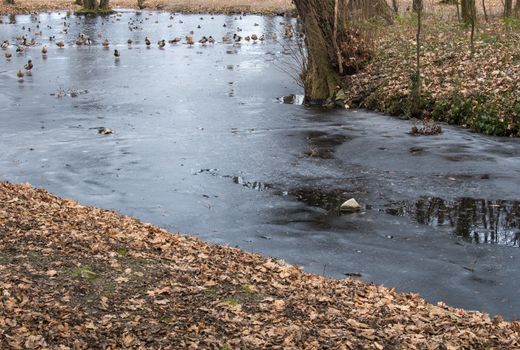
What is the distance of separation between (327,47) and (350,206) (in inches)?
460

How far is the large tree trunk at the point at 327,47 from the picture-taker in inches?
852

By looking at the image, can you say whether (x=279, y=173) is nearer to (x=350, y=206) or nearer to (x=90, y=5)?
(x=350, y=206)

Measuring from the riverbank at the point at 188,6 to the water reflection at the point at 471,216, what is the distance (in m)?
38.3

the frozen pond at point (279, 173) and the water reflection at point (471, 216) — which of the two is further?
the water reflection at point (471, 216)

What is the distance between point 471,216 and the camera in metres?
11.1

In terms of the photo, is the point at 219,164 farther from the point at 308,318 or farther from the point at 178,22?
the point at 178,22

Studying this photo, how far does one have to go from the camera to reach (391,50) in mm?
23406

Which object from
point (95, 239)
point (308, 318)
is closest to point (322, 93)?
point (95, 239)

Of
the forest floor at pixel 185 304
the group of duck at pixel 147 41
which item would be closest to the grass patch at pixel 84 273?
the forest floor at pixel 185 304

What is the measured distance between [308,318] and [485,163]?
8.40 m

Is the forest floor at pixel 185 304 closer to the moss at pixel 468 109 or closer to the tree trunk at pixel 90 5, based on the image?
the moss at pixel 468 109

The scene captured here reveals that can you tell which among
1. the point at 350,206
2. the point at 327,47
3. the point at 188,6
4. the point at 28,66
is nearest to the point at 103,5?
the point at 188,6

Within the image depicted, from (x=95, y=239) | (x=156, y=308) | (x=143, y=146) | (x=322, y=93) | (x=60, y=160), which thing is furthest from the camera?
(x=322, y=93)

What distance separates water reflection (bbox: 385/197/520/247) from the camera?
33.9 ft
